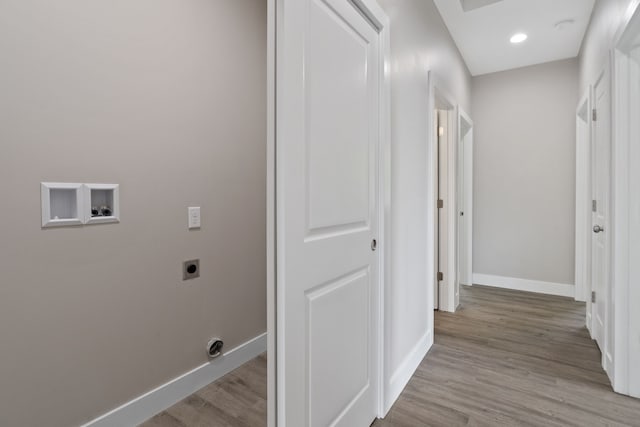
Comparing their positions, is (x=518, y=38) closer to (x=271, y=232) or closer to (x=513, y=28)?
(x=513, y=28)

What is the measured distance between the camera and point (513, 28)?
3109 millimetres

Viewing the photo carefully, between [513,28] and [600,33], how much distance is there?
0.82 m

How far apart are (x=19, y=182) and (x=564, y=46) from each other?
15.1ft

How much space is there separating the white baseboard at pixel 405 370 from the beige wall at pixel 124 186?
1.05m

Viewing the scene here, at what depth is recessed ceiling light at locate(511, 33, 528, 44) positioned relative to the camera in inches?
128

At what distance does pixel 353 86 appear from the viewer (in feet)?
4.74

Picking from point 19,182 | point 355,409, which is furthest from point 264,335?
point 19,182

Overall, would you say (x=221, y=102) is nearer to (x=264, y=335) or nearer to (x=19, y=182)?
(x=19, y=182)

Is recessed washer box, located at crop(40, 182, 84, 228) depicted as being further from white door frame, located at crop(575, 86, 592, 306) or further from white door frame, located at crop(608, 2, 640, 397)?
white door frame, located at crop(575, 86, 592, 306)

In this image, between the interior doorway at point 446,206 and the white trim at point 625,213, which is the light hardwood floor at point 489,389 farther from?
the interior doorway at point 446,206

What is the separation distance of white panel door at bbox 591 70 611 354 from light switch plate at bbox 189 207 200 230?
247 cm

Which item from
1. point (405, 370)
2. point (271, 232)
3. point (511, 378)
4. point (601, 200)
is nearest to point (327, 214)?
point (271, 232)

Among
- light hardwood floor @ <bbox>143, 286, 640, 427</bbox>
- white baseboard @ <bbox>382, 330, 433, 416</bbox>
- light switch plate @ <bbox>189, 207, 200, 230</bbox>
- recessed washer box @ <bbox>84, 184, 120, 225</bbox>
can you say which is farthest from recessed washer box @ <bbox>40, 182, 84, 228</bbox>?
white baseboard @ <bbox>382, 330, 433, 416</bbox>

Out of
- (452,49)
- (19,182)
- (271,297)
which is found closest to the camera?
(271,297)
